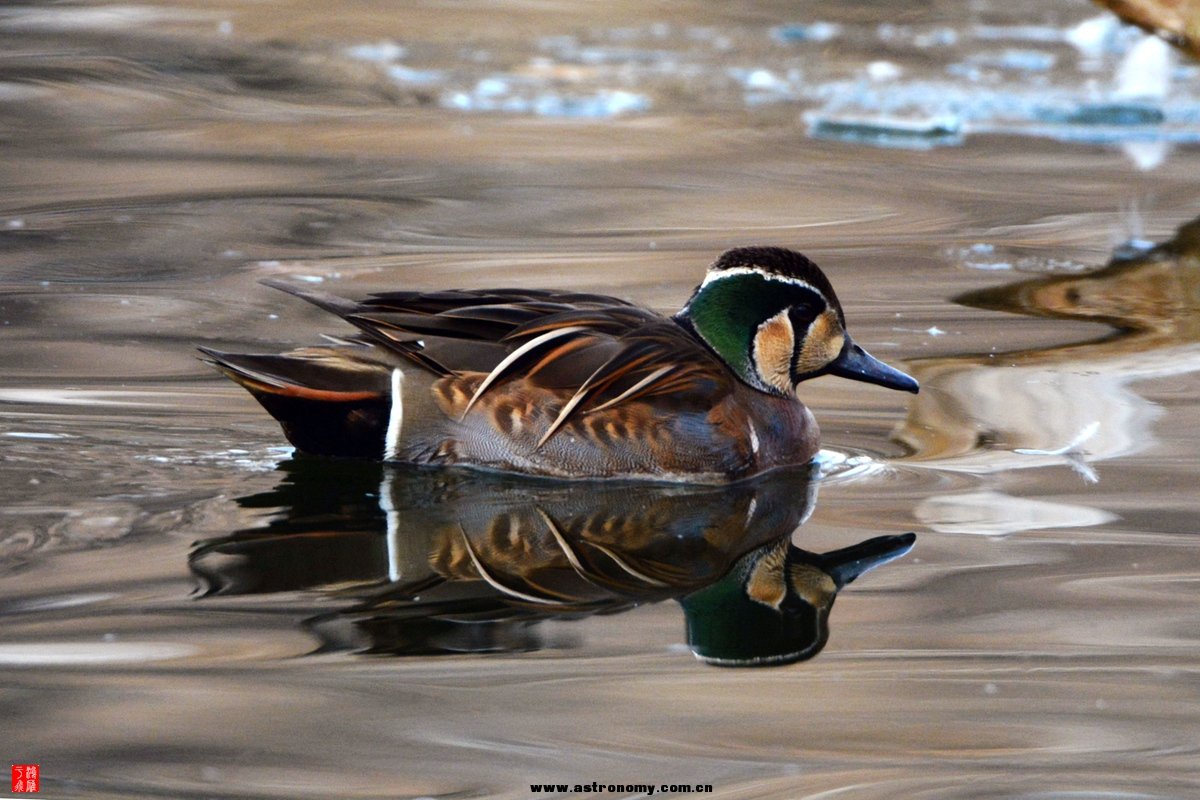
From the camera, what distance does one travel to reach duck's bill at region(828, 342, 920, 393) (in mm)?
5824

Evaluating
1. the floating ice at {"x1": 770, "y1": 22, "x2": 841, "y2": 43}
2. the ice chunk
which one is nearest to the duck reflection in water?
the ice chunk

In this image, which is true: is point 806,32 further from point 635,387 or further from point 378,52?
point 635,387

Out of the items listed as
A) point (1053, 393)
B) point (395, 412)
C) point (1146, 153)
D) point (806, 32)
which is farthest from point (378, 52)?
point (395, 412)

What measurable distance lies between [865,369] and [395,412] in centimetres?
160

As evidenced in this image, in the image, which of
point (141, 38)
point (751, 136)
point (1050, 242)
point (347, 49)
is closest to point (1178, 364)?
point (1050, 242)

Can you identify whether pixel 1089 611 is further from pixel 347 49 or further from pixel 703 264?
pixel 347 49

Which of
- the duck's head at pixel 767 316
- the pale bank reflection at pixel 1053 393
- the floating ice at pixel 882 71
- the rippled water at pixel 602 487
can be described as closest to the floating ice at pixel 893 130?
the rippled water at pixel 602 487

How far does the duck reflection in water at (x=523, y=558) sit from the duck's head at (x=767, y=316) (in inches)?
15.1

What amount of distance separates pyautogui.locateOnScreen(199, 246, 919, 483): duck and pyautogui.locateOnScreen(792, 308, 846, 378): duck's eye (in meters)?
0.30

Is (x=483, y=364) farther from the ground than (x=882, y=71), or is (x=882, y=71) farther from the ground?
(x=882, y=71)

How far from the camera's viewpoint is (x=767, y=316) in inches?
223

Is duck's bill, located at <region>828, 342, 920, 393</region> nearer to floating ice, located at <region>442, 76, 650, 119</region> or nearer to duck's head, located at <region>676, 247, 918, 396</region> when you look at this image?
duck's head, located at <region>676, 247, 918, 396</region>

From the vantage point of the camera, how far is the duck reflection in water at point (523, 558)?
4176mm

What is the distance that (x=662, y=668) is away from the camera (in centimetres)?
392
